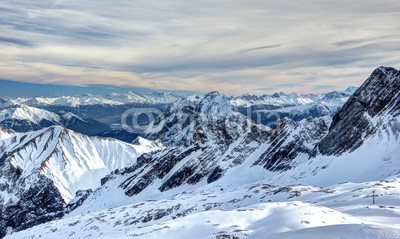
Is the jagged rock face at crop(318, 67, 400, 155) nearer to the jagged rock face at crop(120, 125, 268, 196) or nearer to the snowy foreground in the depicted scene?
the snowy foreground

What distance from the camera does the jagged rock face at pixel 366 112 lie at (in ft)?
344

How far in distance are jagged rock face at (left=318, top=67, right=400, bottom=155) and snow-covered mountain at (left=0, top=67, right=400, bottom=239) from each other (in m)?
0.35

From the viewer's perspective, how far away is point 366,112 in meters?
111

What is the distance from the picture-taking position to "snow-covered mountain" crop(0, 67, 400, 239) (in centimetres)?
3857

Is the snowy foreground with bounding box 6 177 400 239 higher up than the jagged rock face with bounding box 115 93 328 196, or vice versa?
the snowy foreground with bounding box 6 177 400 239

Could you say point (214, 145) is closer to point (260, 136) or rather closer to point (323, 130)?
point (260, 136)

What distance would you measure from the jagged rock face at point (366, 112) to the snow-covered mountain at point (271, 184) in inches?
13.6

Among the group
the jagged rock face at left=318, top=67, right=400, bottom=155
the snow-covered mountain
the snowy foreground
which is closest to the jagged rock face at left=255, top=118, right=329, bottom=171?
the snow-covered mountain

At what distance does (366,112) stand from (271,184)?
123 feet

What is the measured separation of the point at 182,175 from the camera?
533ft

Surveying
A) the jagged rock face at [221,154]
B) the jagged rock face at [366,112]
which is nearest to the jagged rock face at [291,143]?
the jagged rock face at [221,154]

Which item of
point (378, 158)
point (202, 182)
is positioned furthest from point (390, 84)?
point (202, 182)

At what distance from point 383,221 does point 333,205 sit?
1704 centimetres

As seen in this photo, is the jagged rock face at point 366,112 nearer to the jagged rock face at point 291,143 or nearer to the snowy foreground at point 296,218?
the jagged rock face at point 291,143
